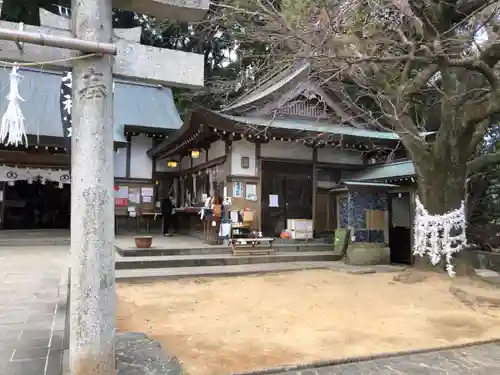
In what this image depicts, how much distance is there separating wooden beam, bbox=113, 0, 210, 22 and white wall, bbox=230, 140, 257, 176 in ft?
27.6

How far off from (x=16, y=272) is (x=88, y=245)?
21.1ft

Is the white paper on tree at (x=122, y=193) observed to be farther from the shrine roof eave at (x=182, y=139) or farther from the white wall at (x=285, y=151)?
the white wall at (x=285, y=151)

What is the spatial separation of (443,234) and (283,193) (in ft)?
16.3

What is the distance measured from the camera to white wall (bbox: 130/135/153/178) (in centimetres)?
1652

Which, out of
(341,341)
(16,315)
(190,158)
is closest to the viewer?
(341,341)

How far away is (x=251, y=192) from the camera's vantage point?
1246cm

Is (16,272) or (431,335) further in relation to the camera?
(16,272)

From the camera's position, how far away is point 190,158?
15938 mm

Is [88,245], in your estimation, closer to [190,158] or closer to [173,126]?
[190,158]

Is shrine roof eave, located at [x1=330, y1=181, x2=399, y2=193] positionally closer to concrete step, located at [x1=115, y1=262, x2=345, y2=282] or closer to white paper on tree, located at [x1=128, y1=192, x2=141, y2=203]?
concrete step, located at [x1=115, y1=262, x2=345, y2=282]

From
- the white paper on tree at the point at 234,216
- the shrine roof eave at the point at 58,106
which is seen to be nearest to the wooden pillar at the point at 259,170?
the white paper on tree at the point at 234,216

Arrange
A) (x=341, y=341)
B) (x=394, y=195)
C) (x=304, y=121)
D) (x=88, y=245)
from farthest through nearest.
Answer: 1. (x=304, y=121)
2. (x=394, y=195)
3. (x=341, y=341)
4. (x=88, y=245)

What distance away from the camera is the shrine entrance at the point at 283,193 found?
502 inches

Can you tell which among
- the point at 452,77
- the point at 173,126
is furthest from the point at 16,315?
the point at 173,126
